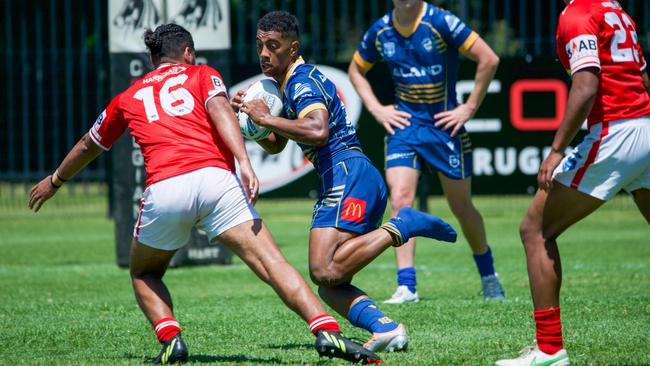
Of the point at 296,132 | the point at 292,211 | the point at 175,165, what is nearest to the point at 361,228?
the point at 296,132

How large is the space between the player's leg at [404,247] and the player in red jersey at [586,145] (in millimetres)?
2869

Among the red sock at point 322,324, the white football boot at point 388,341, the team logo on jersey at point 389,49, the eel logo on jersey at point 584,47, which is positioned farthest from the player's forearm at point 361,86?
the eel logo on jersey at point 584,47

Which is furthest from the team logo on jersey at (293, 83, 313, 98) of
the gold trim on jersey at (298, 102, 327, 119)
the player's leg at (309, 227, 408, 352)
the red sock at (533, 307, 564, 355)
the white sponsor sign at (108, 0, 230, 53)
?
the white sponsor sign at (108, 0, 230, 53)

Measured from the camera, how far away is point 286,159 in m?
15.5

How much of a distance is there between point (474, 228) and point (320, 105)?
10.1 feet

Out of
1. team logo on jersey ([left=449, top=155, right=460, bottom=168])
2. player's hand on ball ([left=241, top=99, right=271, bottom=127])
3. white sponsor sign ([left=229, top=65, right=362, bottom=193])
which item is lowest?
white sponsor sign ([left=229, top=65, right=362, bottom=193])

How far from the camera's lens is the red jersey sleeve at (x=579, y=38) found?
503 cm

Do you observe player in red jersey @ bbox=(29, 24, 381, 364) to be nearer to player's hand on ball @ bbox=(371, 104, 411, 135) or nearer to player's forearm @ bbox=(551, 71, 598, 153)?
player's forearm @ bbox=(551, 71, 598, 153)

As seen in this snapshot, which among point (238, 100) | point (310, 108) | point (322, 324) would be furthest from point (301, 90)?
point (322, 324)

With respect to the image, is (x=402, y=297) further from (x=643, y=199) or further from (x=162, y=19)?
(x=162, y=19)

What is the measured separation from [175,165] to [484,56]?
379 cm

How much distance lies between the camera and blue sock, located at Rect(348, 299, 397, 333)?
231 inches

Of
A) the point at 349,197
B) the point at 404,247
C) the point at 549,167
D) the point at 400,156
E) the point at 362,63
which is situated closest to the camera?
the point at 549,167

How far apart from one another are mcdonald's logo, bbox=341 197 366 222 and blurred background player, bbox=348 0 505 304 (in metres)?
2.38
